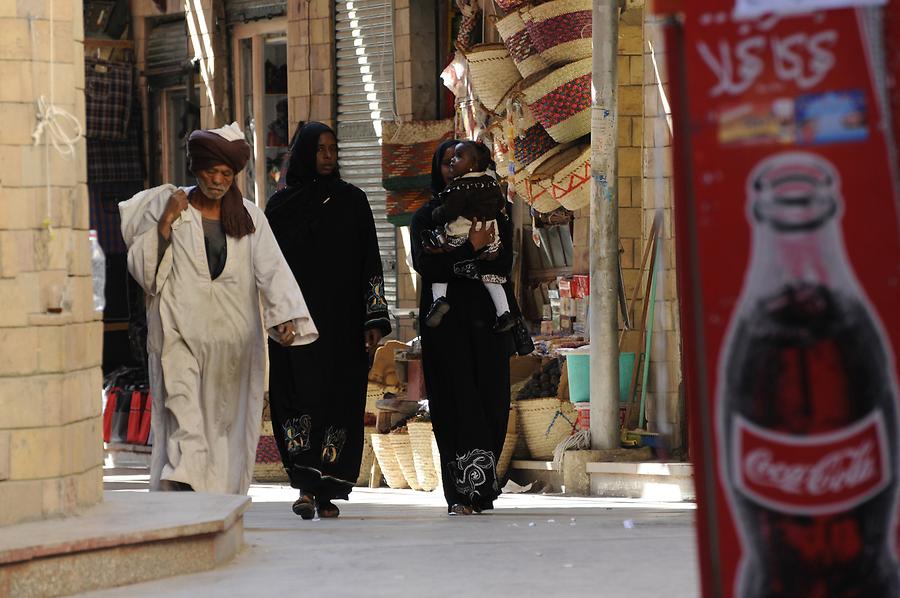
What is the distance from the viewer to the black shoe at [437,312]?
8.58 metres

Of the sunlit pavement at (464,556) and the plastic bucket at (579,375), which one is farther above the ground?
the plastic bucket at (579,375)

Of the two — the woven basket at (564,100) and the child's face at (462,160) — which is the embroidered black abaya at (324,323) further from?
the woven basket at (564,100)

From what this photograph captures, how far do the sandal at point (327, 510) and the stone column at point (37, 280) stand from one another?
2258 millimetres

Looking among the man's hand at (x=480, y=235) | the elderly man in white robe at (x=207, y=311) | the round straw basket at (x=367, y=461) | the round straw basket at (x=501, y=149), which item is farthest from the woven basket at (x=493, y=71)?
the elderly man in white robe at (x=207, y=311)

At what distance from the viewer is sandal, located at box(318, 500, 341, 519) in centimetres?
822

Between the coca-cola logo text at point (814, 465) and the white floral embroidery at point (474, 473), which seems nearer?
the coca-cola logo text at point (814, 465)

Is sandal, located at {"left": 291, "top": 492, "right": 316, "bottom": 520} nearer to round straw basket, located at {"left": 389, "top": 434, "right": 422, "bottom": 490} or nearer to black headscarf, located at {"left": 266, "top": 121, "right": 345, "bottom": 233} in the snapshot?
black headscarf, located at {"left": 266, "top": 121, "right": 345, "bottom": 233}

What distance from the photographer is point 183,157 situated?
1705cm

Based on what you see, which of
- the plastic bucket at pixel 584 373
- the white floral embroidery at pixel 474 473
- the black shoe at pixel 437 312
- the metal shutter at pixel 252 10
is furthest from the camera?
the metal shutter at pixel 252 10

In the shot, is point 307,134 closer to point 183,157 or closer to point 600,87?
point 600,87

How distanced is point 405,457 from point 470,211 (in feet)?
9.24

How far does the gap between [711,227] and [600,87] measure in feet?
21.6

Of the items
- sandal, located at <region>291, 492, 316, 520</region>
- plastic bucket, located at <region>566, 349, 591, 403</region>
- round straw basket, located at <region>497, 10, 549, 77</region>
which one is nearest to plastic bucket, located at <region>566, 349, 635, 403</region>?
plastic bucket, located at <region>566, 349, 591, 403</region>

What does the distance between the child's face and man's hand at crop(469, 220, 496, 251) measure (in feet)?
0.80
